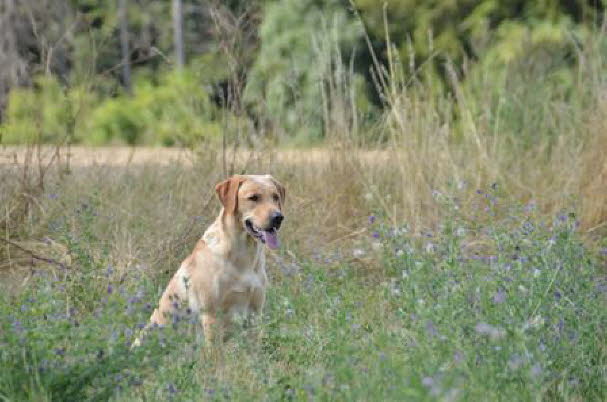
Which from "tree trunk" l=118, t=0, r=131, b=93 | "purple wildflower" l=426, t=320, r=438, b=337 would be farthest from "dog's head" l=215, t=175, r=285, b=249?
"tree trunk" l=118, t=0, r=131, b=93

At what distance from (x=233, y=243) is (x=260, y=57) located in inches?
356

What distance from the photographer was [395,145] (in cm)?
775

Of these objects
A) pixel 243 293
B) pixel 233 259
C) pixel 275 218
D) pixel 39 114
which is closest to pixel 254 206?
pixel 275 218

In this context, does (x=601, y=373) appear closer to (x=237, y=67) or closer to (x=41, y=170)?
(x=237, y=67)

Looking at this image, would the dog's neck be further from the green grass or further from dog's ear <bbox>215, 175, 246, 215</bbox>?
the green grass

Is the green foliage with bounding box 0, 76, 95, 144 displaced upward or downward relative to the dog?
upward

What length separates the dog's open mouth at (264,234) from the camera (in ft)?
16.8

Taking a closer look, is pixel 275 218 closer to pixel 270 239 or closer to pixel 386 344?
pixel 270 239

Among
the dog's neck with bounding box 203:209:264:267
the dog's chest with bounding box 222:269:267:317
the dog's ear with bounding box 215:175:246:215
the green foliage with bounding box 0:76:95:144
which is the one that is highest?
the green foliage with bounding box 0:76:95:144

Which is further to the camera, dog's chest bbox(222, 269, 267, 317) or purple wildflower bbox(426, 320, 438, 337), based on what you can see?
dog's chest bbox(222, 269, 267, 317)

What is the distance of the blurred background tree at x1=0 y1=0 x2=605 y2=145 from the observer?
6.91 meters

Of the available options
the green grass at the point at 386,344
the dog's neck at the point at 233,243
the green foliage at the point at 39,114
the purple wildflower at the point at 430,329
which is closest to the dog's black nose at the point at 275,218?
the dog's neck at the point at 233,243

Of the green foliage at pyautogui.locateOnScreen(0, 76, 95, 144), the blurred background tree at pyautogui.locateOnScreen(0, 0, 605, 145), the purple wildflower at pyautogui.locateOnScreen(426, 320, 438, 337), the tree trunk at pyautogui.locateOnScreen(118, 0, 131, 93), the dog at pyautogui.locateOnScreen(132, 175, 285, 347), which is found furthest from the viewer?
the tree trunk at pyautogui.locateOnScreen(118, 0, 131, 93)

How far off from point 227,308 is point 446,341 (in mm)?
1982
